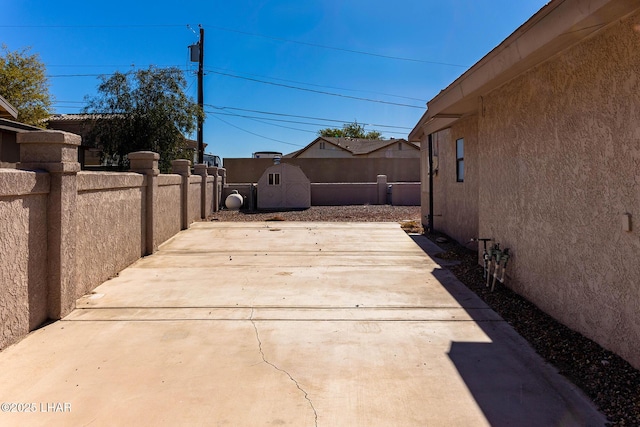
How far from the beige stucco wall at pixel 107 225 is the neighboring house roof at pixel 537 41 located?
5.71m

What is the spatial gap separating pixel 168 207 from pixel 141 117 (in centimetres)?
951

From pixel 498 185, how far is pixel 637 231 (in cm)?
335

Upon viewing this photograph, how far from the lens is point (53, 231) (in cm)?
504

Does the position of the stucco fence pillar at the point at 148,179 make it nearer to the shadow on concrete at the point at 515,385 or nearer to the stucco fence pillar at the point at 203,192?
Answer: the shadow on concrete at the point at 515,385

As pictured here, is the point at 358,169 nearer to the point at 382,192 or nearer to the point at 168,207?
the point at 382,192

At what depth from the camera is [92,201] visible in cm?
631

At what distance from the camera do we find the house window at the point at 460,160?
1026cm

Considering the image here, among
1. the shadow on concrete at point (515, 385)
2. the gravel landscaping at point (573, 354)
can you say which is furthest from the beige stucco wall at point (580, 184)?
the shadow on concrete at point (515, 385)

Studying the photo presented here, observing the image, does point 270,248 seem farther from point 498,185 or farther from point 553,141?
point 553,141

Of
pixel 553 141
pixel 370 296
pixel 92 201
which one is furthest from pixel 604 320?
A: pixel 92 201

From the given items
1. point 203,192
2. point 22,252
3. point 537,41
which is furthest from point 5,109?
point 537,41

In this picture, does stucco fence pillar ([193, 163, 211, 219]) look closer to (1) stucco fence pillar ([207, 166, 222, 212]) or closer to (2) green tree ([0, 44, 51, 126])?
(1) stucco fence pillar ([207, 166, 222, 212])

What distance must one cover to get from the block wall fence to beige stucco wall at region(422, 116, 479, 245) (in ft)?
23.0

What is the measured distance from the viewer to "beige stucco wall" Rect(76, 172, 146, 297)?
19.6 feet
